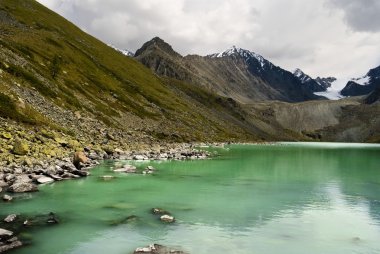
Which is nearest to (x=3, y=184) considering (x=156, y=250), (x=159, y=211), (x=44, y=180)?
(x=44, y=180)

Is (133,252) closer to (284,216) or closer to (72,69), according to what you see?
(284,216)

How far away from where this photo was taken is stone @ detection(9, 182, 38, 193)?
32812mm

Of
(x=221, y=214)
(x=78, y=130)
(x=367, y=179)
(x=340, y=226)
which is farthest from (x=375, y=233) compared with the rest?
(x=78, y=130)

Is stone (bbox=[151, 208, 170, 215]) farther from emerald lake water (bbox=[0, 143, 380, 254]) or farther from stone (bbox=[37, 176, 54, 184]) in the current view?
stone (bbox=[37, 176, 54, 184])

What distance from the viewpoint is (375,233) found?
2436 centimetres

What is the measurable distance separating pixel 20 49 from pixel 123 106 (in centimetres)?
3680

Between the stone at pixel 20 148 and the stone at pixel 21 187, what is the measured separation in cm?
1102

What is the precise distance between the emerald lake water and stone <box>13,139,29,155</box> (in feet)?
26.5

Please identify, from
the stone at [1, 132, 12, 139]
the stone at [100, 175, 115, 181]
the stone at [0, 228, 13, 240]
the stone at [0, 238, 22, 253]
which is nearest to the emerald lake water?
the stone at [0, 238, 22, 253]

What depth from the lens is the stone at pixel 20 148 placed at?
4372 cm

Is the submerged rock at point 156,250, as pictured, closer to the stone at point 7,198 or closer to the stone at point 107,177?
the stone at point 7,198

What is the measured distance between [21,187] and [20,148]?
12246mm

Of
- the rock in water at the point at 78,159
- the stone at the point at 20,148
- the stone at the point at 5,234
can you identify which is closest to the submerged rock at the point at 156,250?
the stone at the point at 5,234

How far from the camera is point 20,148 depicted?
145 ft
